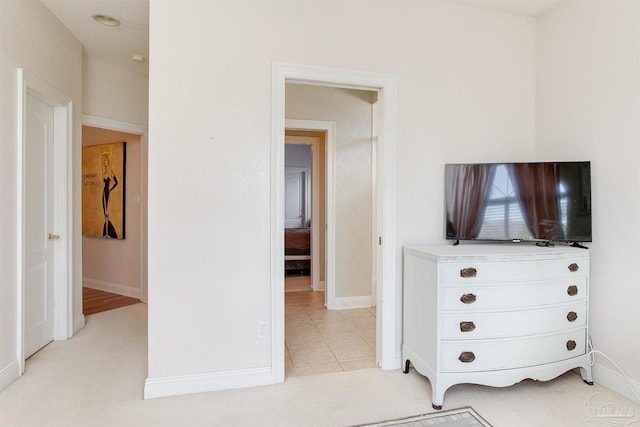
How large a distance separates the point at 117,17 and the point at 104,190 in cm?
281

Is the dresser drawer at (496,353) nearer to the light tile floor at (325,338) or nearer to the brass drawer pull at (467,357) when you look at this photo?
the brass drawer pull at (467,357)

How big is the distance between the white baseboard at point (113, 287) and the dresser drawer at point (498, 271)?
4.11 meters

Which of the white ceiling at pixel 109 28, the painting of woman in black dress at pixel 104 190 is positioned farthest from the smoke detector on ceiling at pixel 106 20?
the painting of woman in black dress at pixel 104 190

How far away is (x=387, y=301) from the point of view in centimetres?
254

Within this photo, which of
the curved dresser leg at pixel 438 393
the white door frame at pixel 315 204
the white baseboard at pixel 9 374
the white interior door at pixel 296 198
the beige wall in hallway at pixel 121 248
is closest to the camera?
the curved dresser leg at pixel 438 393

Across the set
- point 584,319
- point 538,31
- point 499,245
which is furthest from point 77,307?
point 538,31

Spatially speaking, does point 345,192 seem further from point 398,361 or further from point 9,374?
point 9,374

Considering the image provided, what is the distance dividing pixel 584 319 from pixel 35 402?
142 inches

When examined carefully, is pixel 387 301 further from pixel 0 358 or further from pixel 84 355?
pixel 0 358

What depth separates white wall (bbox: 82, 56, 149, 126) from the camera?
360 centimetres

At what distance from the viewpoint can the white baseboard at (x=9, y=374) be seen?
2.25m

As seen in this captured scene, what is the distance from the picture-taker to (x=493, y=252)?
2.19m

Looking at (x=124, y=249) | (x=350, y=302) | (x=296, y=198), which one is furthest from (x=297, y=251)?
(x=296, y=198)

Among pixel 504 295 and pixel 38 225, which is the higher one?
pixel 38 225
